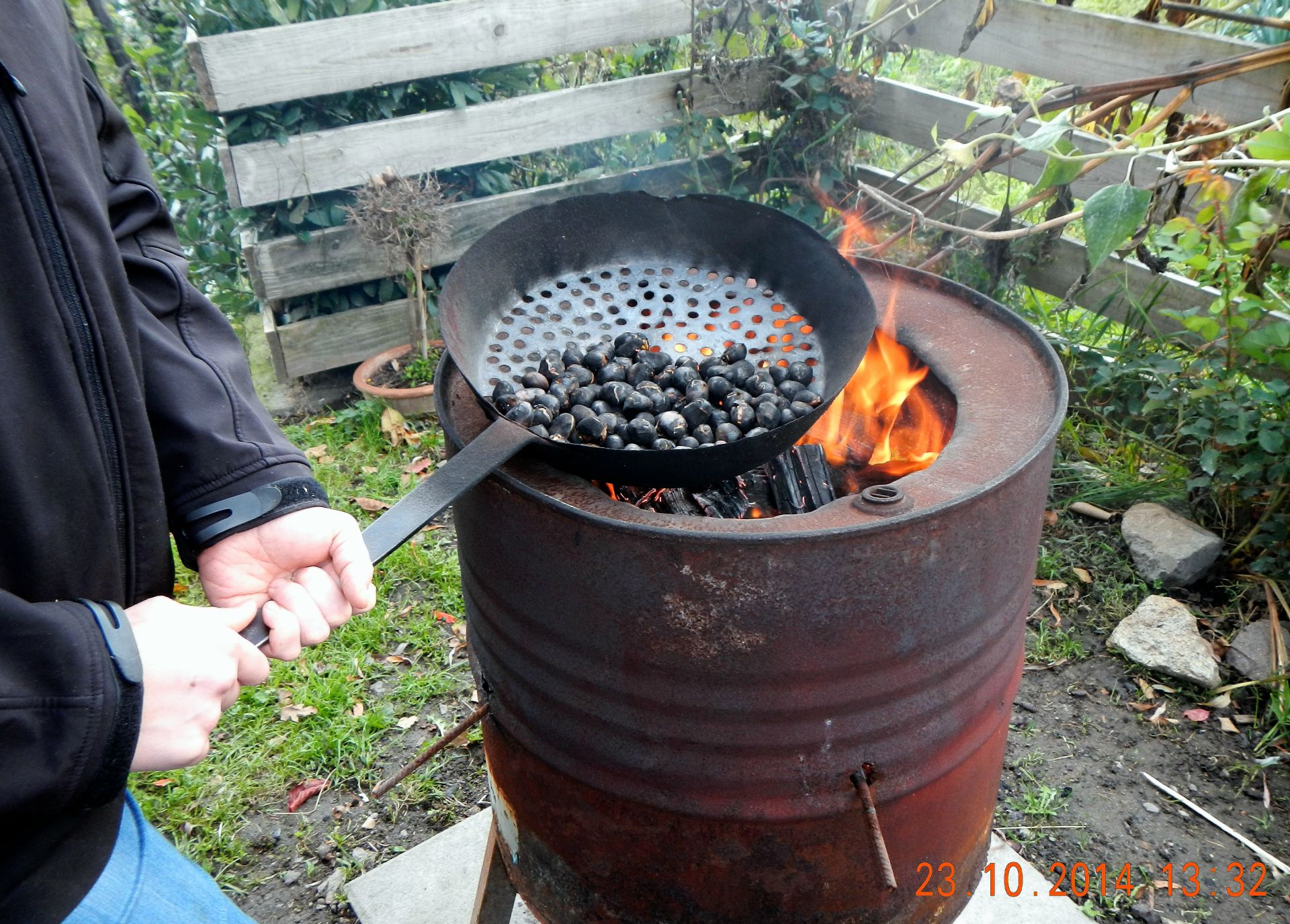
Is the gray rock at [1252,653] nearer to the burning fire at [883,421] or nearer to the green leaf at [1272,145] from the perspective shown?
the green leaf at [1272,145]

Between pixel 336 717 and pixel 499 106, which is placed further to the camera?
pixel 499 106

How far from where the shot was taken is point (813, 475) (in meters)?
1.70

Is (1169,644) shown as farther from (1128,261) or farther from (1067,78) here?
(1067,78)

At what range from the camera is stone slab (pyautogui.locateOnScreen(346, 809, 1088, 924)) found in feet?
7.06

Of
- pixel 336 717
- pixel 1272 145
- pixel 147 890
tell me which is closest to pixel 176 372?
pixel 147 890

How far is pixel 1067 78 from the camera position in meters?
3.34

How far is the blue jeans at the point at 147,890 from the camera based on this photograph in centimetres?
119

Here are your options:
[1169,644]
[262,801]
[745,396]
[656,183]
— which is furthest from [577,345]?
[656,183]

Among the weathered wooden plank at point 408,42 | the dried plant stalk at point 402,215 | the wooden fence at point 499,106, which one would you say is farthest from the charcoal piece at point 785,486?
the weathered wooden plank at point 408,42

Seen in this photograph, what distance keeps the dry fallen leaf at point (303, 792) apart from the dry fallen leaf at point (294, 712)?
259 millimetres

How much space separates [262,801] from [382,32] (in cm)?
296

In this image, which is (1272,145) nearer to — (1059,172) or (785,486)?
(1059,172)

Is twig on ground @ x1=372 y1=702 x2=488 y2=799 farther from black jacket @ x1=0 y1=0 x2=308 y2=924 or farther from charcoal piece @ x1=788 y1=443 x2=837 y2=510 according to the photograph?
charcoal piece @ x1=788 y1=443 x2=837 y2=510

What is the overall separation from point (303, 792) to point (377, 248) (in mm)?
2384
